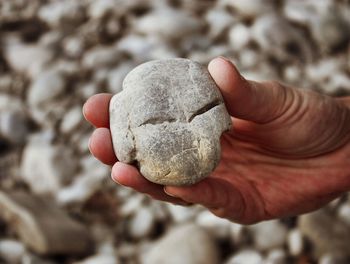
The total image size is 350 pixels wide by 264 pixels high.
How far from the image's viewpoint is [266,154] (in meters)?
1.73

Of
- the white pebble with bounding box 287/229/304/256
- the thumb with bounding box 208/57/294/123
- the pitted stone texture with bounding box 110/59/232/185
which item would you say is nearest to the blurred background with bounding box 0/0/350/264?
the white pebble with bounding box 287/229/304/256

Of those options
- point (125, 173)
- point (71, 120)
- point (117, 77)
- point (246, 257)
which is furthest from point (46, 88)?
point (125, 173)

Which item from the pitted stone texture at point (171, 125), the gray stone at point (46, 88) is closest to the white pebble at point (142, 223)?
the gray stone at point (46, 88)

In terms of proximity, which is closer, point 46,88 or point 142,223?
point 142,223

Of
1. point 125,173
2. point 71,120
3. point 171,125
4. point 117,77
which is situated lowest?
point 71,120

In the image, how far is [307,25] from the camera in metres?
2.94

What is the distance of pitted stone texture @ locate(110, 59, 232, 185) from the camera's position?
4.29 feet

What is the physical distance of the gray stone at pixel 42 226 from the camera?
2131 millimetres

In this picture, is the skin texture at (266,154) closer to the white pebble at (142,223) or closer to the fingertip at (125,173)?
the fingertip at (125,173)

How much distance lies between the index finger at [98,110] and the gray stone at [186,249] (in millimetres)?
732

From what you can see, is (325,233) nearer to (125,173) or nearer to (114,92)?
(125,173)

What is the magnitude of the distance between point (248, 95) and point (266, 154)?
38 centimetres

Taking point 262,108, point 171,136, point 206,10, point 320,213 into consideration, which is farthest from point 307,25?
point 171,136

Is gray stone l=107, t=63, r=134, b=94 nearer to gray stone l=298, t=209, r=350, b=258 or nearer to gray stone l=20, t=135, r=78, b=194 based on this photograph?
gray stone l=20, t=135, r=78, b=194
